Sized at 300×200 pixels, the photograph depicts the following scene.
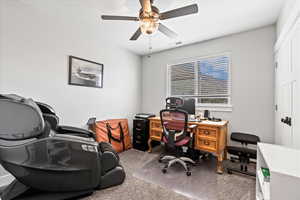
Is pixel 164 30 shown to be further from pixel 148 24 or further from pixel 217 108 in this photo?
pixel 217 108

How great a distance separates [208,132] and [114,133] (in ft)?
6.43

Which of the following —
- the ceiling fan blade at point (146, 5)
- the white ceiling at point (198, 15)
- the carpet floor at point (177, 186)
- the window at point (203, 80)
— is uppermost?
the white ceiling at point (198, 15)

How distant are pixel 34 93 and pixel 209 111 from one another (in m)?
3.25

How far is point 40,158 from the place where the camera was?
1419mm

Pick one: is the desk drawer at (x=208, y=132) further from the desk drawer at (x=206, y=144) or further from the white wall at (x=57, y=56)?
the white wall at (x=57, y=56)

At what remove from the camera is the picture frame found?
2573 millimetres

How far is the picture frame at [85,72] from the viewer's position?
257cm

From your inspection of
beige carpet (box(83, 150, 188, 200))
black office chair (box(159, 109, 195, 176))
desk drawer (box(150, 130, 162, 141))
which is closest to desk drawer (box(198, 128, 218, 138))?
black office chair (box(159, 109, 195, 176))

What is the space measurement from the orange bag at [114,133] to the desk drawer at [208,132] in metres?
1.74

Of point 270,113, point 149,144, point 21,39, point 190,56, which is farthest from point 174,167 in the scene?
point 21,39

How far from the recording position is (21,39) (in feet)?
6.50

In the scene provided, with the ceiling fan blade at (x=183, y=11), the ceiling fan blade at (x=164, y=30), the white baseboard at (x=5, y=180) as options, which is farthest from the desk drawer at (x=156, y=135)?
the white baseboard at (x=5, y=180)

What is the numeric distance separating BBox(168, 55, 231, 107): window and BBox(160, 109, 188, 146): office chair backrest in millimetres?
1177

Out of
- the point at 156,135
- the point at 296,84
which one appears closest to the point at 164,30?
the point at 296,84
